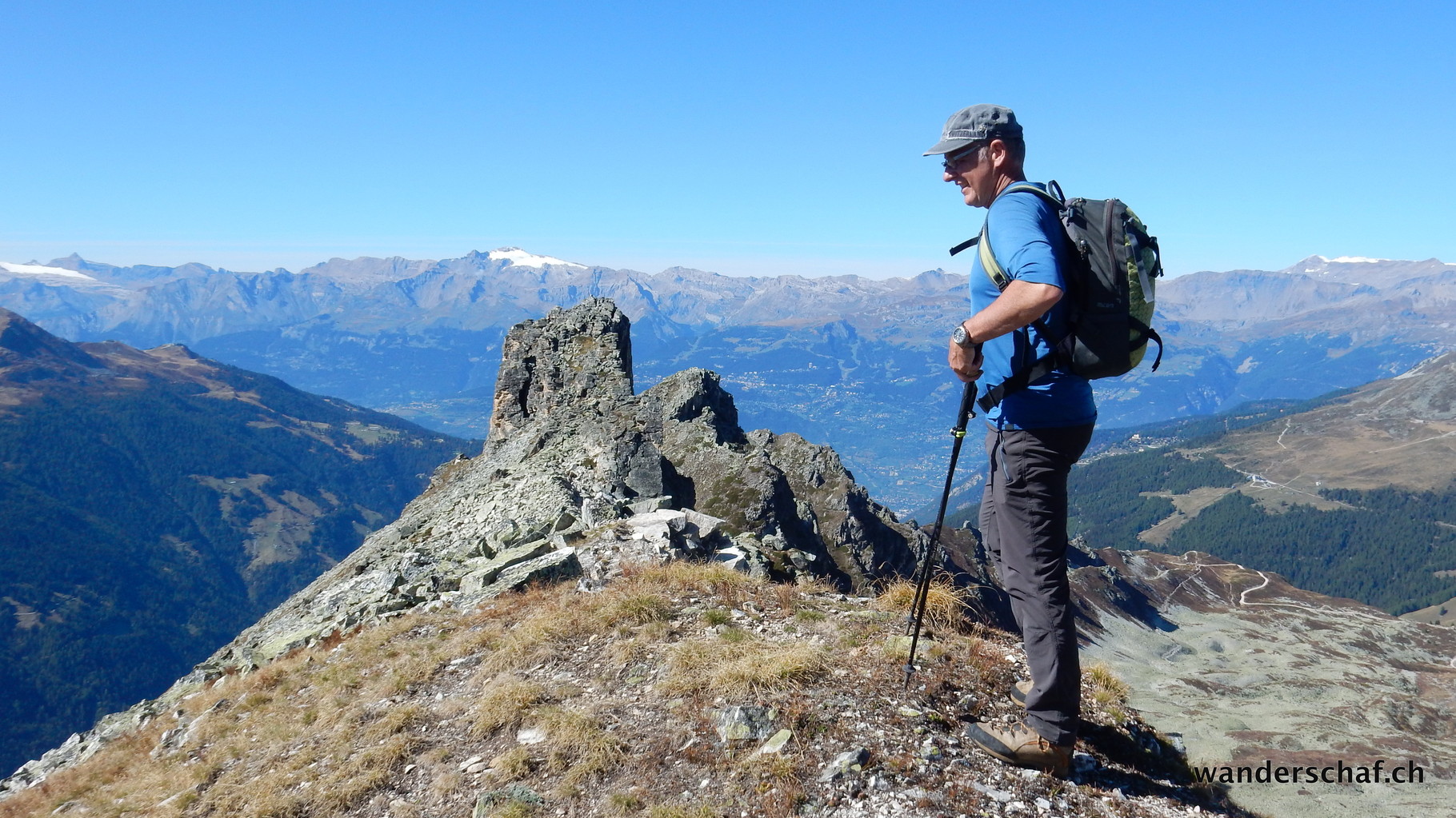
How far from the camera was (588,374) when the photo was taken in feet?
133

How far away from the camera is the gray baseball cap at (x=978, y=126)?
22.6 ft

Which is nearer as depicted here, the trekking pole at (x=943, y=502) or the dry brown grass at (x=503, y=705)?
the trekking pole at (x=943, y=502)

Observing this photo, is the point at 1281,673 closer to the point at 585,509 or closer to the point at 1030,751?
the point at 585,509

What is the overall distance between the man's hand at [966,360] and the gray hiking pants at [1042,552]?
2.10 feet

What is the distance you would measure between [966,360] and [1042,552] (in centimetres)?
191

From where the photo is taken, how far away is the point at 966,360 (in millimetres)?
6770

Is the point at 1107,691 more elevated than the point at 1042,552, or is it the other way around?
the point at 1042,552

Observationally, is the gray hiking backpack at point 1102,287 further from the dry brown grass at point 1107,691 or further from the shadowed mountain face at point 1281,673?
the shadowed mountain face at point 1281,673

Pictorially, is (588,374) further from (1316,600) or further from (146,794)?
(1316,600)

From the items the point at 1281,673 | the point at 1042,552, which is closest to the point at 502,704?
the point at 1042,552

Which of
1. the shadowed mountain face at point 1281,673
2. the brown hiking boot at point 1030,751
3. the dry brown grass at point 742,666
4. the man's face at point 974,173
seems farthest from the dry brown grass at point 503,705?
the shadowed mountain face at point 1281,673

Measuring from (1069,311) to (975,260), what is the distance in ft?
3.22

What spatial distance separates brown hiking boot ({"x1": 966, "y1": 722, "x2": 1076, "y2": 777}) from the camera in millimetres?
7277

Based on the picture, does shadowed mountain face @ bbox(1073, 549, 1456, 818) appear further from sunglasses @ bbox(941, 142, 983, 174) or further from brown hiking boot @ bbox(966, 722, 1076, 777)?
sunglasses @ bbox(941, 142, 983, 174)
